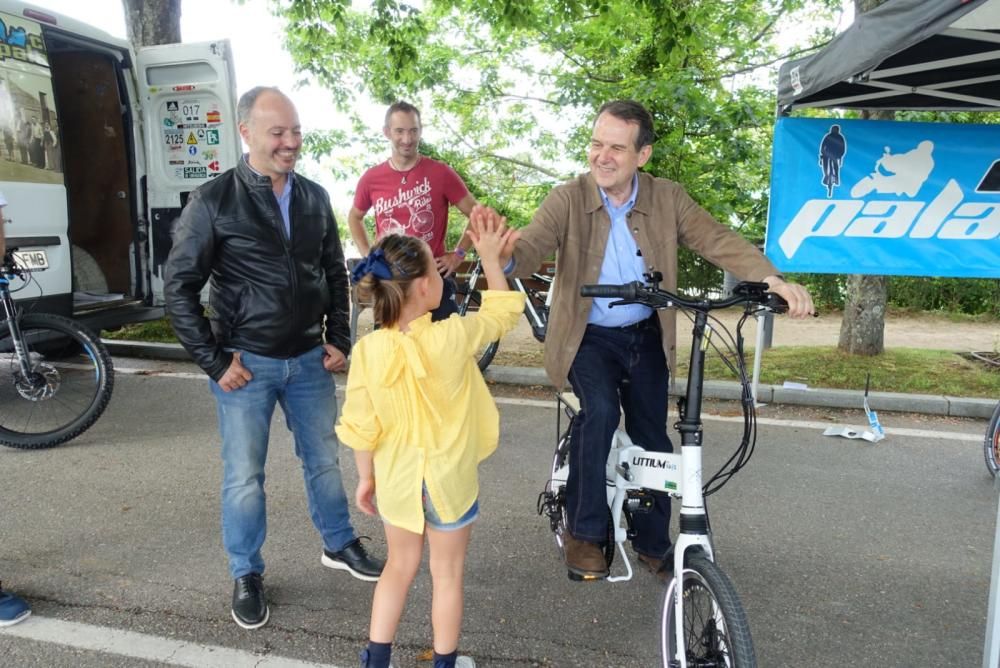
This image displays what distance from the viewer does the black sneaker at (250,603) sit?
9.33ft

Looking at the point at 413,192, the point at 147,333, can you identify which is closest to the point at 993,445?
the point at 413,192

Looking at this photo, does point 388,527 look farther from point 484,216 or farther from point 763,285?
point 763,285

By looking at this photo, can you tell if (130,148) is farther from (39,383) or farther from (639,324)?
(639,324)

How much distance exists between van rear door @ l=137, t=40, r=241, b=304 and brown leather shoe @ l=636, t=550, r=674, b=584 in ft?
17.2

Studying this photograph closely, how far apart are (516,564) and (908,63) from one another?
4289mm

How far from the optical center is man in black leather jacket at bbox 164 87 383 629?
108 inches

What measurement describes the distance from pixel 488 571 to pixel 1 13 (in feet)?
16.7

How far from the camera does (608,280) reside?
2908 mm

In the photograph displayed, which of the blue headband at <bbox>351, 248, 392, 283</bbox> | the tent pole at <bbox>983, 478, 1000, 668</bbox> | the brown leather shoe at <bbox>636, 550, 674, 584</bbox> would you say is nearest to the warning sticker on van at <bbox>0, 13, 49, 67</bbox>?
the blue headband at <bbox>351, 248, 392, 283</bbox>

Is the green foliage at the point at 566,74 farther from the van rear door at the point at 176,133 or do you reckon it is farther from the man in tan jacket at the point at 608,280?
the man in tan jacket at the point at 608,280

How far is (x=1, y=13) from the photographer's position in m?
5.17

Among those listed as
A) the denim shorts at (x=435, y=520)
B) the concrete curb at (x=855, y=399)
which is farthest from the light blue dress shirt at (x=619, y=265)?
the concrete curb at (x=855, y=399)

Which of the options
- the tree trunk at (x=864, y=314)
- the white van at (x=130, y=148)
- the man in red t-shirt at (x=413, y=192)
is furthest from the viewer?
the tree trunk at (x=864, y=314)

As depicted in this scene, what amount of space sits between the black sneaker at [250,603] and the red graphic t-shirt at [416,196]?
2.49 meters
